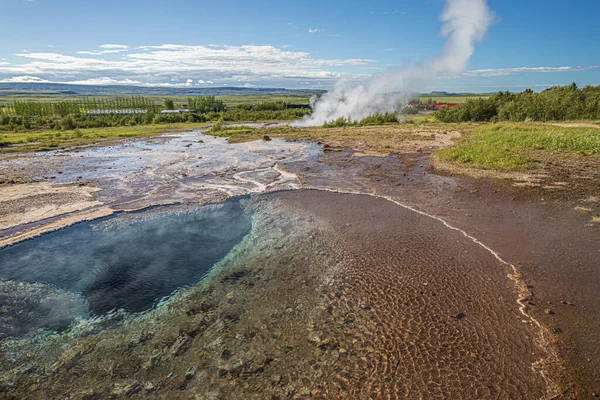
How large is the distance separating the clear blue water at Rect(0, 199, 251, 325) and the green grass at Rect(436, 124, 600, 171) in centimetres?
1813

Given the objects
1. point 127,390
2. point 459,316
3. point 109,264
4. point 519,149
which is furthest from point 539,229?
point 519,149

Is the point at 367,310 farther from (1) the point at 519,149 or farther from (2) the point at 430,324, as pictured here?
(1) the point at 519,149

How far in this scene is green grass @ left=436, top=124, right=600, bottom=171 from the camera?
23464 mm

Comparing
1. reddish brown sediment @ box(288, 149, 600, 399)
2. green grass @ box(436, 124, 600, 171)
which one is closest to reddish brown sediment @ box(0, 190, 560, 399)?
reddish brown sediment @ box(288, 149, 600, 399)

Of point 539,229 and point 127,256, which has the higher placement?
point 539,229

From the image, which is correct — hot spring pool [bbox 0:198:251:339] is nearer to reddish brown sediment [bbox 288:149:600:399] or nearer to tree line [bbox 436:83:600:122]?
reddish brown sediment [bbox 288:149:600:399]

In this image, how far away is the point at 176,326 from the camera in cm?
798

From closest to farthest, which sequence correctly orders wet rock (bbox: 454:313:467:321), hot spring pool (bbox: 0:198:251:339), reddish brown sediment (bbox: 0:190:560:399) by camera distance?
reddish brown sediment (bbox: 0:190:560:399)
wet rock (bbox: 454:313:467:321)
hot spring pool (bbox: 0:198:251:339)

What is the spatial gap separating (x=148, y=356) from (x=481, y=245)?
10.6 meters

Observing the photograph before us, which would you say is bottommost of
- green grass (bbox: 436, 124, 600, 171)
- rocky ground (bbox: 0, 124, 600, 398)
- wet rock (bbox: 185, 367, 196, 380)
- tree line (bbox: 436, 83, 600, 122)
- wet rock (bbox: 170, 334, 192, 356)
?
wet rock (bbox: 185, 367, 196, 380)

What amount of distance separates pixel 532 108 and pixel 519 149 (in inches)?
1309

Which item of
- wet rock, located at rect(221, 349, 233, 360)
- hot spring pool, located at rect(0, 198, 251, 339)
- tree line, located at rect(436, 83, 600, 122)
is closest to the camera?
wet rock, located at rect(221, 349, 233, 360)

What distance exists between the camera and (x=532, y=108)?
54.9 meters

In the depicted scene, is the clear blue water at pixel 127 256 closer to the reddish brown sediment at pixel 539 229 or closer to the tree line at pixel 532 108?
the reddish brown sediment at pixel 539 229
